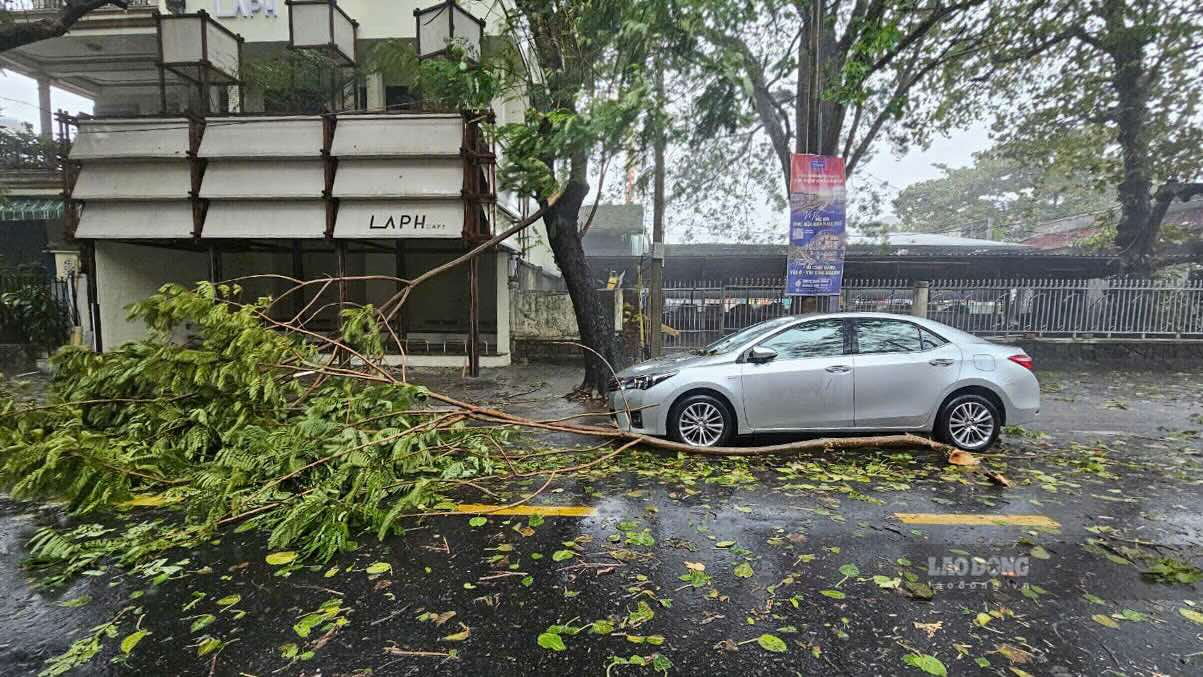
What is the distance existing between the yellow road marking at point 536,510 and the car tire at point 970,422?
12.6 feet

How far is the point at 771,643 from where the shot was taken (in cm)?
239

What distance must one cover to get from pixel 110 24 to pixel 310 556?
1496 centimetres

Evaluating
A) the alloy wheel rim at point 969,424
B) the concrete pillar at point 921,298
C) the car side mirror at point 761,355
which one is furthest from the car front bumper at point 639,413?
the concrete pillar at point 921,298

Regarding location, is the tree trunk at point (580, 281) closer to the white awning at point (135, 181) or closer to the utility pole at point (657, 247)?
the utility pole at point (657, 247)

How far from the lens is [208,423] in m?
4.43

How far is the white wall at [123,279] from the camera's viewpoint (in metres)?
10.9

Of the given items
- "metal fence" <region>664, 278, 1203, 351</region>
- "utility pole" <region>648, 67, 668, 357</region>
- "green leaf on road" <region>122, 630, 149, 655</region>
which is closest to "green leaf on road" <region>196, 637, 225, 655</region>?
"green leaf on road" <region>122, 630, 149, 655</region>

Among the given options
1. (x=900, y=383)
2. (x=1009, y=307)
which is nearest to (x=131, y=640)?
(x=900, y=383)

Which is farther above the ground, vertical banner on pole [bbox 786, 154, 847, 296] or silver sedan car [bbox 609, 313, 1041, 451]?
vertical banner on pole [bbox 786, 154, 847, 296]

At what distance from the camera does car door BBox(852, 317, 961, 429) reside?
528 centimetres

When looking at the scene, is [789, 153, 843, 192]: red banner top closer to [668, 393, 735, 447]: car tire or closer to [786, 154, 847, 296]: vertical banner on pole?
[786, 154, 847, 296]: vertical banner on pole

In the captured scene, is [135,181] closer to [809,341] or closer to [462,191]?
[462,191]

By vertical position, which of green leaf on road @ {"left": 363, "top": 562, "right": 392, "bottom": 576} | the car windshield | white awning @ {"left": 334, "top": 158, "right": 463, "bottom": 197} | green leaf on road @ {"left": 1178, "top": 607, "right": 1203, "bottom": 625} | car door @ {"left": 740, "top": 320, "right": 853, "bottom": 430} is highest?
white awning @ {"left": 334, "top": 158, "right": 463, "bottom": 197}

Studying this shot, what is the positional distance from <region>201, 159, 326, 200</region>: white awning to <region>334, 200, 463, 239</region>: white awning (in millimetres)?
882
